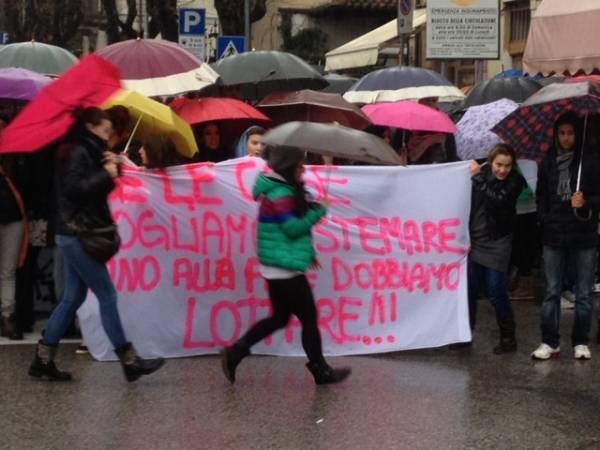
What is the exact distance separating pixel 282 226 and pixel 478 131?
4.15 m

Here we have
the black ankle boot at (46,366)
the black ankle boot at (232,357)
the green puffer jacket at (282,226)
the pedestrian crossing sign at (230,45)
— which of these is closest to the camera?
the green puffer jacket at (282,226)

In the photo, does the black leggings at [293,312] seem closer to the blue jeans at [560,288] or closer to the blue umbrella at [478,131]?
the blue jeans at [560,288]

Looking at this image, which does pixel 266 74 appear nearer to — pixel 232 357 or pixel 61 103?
pixel 61 103

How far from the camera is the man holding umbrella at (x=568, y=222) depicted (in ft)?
29.1

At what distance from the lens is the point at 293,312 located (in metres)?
7.92

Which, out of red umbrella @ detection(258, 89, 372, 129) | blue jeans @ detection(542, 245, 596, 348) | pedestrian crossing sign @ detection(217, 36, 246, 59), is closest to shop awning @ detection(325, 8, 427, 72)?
pedestrian crossing sign @ detection(217, 36, 246, 59)

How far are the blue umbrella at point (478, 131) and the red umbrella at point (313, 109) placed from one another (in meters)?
0.89

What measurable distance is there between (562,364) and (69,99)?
3.60m

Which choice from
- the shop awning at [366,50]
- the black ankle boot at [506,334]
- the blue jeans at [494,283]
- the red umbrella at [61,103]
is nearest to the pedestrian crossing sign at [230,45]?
the shop awning at [366,50]

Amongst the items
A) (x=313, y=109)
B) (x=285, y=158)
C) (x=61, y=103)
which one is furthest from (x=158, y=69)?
(x=285, y=158)

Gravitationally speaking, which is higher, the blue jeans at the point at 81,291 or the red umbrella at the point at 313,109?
the red umbrella at the point at 313,109

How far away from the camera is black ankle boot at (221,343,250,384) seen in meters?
7.92

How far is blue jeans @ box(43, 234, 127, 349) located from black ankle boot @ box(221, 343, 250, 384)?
0.59 meters

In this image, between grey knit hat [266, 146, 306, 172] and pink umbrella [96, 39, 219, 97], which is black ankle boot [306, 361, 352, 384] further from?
pink umbrella [96, 39, 219, 97]
